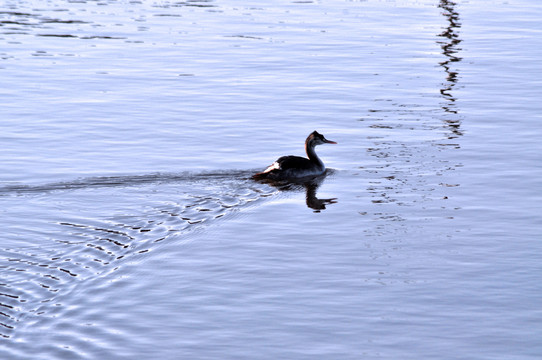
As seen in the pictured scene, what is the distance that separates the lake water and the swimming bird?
32 cm

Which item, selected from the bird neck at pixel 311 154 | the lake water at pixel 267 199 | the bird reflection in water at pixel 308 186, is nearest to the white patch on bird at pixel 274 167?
the bird reflection in water at pixel 308 186

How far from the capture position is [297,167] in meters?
19.5

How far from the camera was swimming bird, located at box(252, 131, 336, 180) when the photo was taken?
19.1 meters

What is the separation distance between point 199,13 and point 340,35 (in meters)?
7.40

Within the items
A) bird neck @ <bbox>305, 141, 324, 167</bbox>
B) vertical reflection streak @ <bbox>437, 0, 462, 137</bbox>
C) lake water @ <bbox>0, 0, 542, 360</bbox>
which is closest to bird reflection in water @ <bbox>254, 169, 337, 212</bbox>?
lake water @ <bbox>0, 0, 542, 360</bbox>

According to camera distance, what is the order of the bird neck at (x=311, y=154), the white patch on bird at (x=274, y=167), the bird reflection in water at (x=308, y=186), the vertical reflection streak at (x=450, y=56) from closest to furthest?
the bird reflection in water at (x=308, y=186) < the white patch on bird at (x=274, y=167) < the bird neck at (x=311, y=154) < the vertical reflection streak at (x=450, y=56)

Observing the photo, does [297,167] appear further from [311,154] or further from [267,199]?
[267,199]

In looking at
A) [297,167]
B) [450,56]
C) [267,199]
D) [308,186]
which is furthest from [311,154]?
[450,56]

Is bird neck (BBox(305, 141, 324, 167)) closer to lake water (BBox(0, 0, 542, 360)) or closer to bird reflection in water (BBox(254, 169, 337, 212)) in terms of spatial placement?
bird reflection in water (BBox(254, 169, 337, 212))

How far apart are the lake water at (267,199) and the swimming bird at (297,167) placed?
0.32 metres

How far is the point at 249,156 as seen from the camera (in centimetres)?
2088

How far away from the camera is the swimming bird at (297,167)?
62.7ft

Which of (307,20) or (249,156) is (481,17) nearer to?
(307,20)

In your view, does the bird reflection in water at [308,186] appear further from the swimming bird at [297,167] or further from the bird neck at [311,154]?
the bird neck at [311,154]
